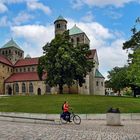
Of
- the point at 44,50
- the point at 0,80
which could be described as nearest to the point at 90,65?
the point at 44,50

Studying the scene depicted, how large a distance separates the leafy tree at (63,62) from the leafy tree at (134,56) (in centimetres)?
1191

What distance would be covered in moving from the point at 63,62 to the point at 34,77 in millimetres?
32229

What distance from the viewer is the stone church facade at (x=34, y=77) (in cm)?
8719

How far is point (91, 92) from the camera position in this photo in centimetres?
8769

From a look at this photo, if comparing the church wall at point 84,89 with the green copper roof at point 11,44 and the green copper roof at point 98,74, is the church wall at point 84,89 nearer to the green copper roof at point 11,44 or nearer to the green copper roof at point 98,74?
the green copper roof at point 98,74

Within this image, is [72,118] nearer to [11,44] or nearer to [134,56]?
[134,56]

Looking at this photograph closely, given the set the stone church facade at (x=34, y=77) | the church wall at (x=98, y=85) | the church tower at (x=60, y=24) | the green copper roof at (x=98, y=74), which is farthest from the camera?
the church tower at (x=60, y=24)

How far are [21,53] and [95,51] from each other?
34.7 m

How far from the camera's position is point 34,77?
90.9m

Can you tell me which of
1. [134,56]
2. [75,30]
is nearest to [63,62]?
[134,56]

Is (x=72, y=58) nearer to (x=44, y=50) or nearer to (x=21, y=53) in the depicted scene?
(x=44, y=50)

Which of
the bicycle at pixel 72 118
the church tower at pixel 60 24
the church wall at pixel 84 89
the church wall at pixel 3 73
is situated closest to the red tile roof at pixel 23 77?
the church wall at pixel 3 73

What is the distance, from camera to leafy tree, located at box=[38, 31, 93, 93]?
60688 mm

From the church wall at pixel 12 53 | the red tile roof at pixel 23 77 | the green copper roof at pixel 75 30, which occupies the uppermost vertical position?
the green copper roof at pixel 75 30
